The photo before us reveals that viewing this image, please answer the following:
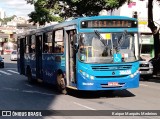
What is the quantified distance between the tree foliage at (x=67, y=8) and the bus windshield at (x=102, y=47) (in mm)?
15261

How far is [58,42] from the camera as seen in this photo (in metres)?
16.7

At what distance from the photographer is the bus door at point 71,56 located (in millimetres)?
15172

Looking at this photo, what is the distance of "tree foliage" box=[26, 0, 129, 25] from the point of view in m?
30.2

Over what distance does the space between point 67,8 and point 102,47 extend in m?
18.7

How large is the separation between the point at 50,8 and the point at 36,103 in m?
21.1

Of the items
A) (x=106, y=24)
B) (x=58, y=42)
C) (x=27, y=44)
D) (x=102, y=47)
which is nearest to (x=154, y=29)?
(x=27, y=44)

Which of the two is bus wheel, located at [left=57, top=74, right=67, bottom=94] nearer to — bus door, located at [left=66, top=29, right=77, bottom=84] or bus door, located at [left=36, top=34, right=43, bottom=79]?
bus door, located at [left=66, top=29, right=77, bottom=84]

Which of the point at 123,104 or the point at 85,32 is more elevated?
the point at 85,32

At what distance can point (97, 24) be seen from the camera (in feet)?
48.4

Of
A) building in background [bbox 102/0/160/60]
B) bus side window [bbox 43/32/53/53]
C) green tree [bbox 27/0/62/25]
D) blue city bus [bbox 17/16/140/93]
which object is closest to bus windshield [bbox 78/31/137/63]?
blue city bus [bbox 17/16/140/93]

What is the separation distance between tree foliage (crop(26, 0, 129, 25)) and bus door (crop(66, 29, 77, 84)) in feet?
47.7

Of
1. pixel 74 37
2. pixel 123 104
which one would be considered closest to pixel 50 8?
pixel 74 37

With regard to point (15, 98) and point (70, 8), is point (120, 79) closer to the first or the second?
point (15, 98)

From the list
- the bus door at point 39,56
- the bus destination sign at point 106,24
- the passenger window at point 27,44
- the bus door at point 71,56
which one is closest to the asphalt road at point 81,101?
the bus door at point 71,56
